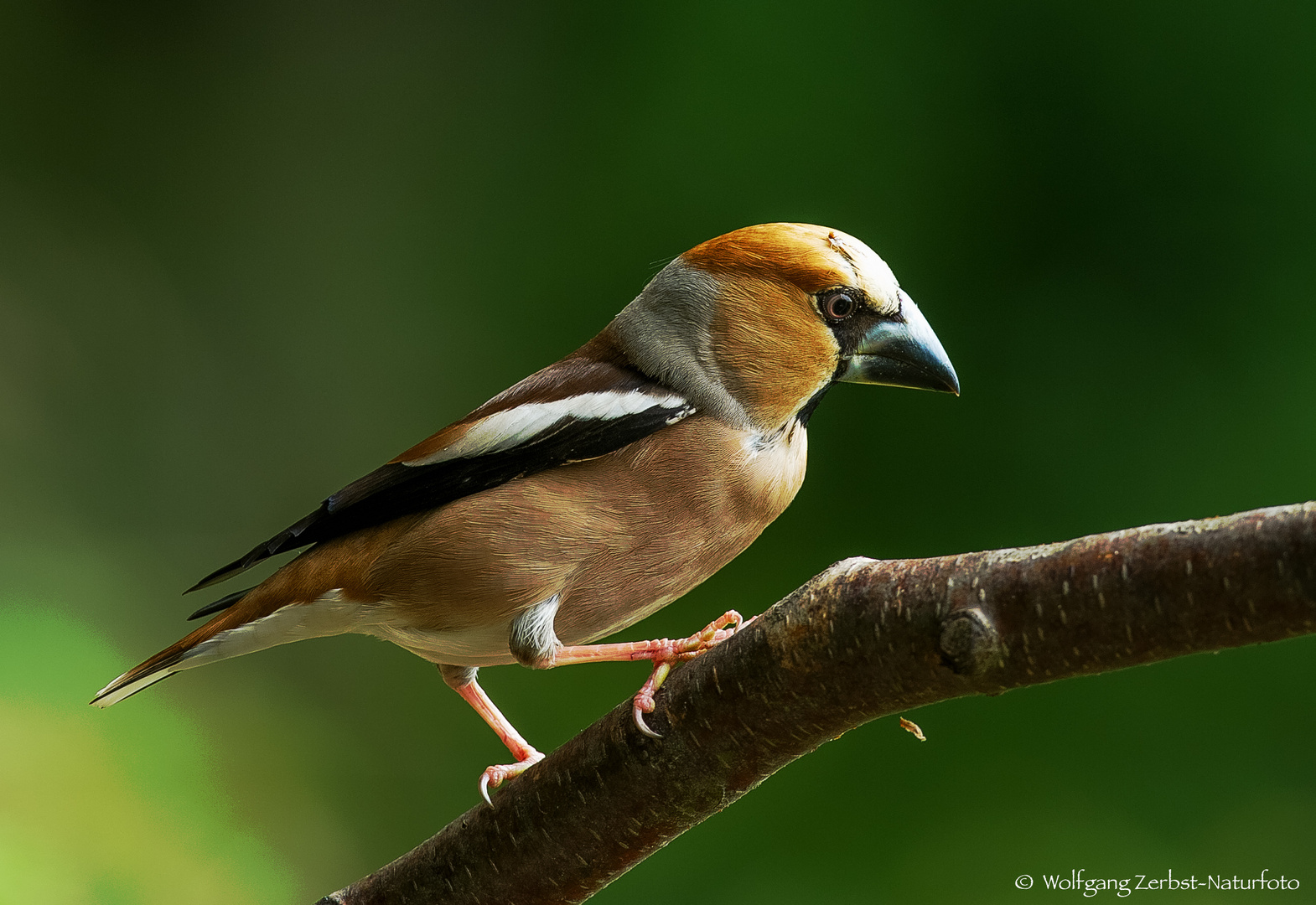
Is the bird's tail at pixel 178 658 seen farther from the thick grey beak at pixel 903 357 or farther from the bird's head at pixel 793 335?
the thick grey beak at pixel 903 357

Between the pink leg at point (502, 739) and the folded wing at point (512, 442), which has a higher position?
the folded wing at point (512, 442)

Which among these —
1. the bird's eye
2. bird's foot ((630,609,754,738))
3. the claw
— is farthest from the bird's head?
the claw

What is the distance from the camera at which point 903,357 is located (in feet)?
7.34

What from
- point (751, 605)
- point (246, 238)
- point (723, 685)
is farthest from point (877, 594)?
point (246, 238)

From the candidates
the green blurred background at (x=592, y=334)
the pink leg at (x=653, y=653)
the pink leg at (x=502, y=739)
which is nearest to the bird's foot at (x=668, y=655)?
the pink leg at (x=653, y=653)

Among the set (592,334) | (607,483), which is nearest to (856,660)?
(607,483)

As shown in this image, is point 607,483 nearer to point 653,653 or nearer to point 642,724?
point 653,653

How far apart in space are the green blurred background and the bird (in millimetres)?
1735

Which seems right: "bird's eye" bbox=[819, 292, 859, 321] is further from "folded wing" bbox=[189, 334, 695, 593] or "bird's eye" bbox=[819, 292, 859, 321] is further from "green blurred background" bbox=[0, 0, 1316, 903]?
"green blurred background" bbox=[0, 0, 1316, 903]

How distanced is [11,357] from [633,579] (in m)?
3.70

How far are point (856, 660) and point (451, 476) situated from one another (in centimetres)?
108

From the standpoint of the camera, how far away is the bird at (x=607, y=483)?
Answer: 2.12 m

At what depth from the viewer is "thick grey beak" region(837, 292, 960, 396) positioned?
2232mm

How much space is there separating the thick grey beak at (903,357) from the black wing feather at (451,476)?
14.8 inches
